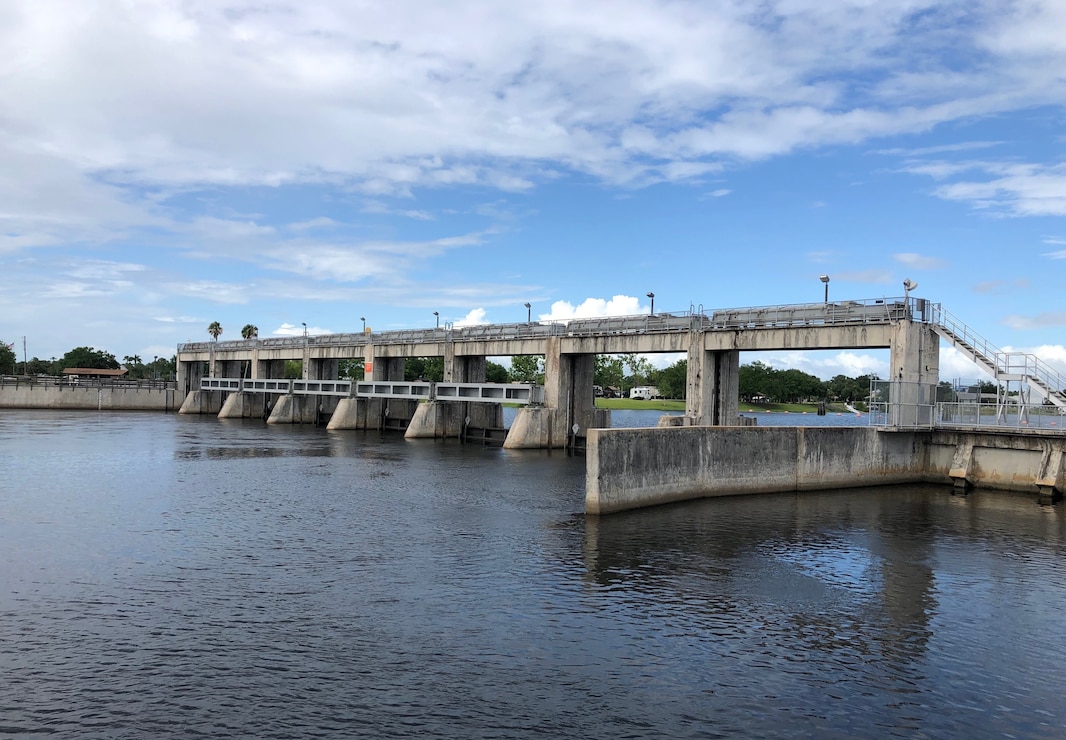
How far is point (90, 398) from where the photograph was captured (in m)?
111

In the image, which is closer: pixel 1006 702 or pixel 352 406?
pixel 1006 702

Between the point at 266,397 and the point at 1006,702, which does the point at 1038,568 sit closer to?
the point at 1006,702

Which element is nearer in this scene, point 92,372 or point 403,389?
point 403,389

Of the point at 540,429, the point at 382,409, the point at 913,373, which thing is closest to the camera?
the point at 913,373

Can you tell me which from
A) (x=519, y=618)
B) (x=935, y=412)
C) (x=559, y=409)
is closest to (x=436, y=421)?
(x=559, y=409)

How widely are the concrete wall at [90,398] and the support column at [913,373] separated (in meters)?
104

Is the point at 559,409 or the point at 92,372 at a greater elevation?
the point at 92,372

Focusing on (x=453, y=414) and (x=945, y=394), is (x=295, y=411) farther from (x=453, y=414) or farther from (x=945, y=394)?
(x=945, y=394)

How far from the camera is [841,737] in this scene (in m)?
11.9

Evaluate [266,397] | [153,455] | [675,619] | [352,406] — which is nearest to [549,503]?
[675,619]

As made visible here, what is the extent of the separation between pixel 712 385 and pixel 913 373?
1288cm

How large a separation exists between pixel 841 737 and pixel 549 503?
2177 centimetres

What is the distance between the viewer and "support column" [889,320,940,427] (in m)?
39.9

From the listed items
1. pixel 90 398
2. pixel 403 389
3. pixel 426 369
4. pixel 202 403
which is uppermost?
pixel 426 369
